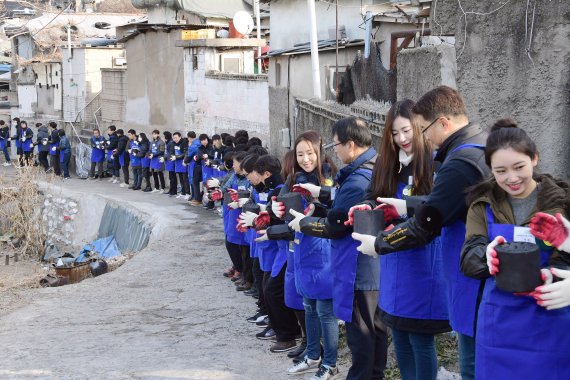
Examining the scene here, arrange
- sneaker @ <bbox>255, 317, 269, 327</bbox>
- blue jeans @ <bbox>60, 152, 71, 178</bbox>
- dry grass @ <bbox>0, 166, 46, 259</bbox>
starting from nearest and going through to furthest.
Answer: sneaker @ <bbox>255, 317, 269, 327</bbox>
dry grass @ <bbox>0, 166, 46, 259</bbox>
blue jeans @ <bbox>60, 152, 71, 178</bbox>

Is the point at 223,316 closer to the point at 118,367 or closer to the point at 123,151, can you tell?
the point at 118,367

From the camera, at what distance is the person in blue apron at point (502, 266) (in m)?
3.48

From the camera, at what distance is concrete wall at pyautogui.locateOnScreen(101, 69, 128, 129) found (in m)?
28.6

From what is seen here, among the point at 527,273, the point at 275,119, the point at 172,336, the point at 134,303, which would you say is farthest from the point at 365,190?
the point at 275,119

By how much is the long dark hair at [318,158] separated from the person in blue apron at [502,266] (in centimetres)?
270

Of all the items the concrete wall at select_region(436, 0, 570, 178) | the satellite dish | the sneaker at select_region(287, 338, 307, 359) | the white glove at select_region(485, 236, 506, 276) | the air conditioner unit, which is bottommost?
the sneaker at select_region(287, 338, 307, 359)

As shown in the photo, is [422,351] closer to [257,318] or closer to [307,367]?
[307,367]

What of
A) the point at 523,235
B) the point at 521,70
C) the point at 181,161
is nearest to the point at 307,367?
the point at 521,70

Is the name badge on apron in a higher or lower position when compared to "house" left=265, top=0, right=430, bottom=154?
lower

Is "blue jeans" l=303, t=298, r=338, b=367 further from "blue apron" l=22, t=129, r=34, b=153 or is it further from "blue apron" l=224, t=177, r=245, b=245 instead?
"blue apron" l=22, t=129, r=34, b=153

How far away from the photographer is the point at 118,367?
23.5ft

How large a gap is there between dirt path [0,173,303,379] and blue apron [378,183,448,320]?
2265mm

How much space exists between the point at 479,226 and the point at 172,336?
5.06 meters

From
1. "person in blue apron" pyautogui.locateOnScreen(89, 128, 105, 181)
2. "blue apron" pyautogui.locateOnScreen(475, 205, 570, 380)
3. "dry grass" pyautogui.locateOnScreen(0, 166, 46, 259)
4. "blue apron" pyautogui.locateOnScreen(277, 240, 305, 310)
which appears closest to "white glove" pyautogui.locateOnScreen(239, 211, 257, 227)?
"blue apron" pyautogui.locateOnScreen(277, 240, 305, 310)
